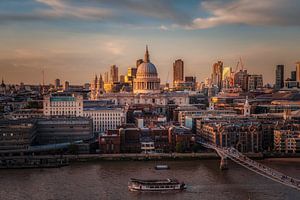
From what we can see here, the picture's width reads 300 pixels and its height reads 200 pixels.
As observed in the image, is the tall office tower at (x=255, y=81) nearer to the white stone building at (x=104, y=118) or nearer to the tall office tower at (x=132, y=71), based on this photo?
the tall office tower at (x=132, y=71)

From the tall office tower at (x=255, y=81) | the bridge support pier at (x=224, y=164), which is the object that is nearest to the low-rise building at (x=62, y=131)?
the bridge support pier at (x=224, y=164)

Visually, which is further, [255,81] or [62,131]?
[255,81]

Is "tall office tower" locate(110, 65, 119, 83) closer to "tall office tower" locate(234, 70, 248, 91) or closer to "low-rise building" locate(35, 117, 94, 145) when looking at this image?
"tall office tower" locate(234, 70, 248, 91)

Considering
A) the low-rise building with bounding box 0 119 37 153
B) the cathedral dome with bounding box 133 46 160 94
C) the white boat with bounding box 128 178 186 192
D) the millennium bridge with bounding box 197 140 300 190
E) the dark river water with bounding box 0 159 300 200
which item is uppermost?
the cathedral dome with bounding box 133 46 160 94

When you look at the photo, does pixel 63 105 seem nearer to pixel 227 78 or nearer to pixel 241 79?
pixel 241 79

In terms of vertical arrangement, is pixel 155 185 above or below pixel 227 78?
below

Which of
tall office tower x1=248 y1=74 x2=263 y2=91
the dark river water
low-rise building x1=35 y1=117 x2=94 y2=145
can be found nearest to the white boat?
the dark river water

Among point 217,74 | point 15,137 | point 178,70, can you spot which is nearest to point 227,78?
point 217,74

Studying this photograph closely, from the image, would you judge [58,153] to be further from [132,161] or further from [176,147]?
[176,147]
